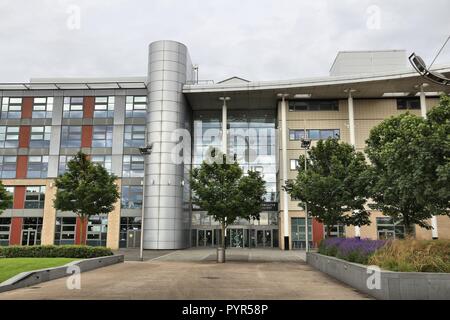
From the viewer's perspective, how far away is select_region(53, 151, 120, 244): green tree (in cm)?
2803

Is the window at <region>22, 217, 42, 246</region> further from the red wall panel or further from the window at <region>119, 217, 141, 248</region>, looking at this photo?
the window at <region>119, 217, 141, 248</region>

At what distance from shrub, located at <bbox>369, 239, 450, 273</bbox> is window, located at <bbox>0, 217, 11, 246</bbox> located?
130 ft

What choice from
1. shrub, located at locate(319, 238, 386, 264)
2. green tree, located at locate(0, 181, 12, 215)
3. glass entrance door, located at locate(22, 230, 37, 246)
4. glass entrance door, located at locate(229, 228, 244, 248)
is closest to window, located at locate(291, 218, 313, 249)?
glass entrance door, located at locate(229, 228, 244, 248)

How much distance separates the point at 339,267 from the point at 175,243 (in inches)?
1034

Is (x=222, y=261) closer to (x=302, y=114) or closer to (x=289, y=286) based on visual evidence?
(x=289, y=286)

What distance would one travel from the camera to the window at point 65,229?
41.5m

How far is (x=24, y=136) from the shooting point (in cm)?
4388

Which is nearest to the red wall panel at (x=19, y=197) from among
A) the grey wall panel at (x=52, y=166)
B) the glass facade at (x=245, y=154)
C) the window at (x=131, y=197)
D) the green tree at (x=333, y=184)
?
the grey wall panel at (x=52, y=166)

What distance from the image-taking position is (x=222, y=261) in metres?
25.2

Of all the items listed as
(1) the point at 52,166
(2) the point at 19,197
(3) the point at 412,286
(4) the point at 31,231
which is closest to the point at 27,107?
(1) the point at 52,166

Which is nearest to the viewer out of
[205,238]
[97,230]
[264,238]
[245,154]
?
[97,230]

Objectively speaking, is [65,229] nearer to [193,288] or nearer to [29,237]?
[29,237]

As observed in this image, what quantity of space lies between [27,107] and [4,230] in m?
13.0
